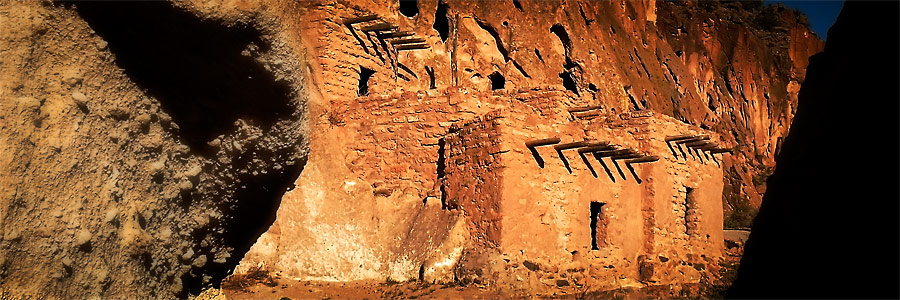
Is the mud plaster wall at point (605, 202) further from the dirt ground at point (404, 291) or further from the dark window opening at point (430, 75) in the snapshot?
the dark window opening at point (430, 75)

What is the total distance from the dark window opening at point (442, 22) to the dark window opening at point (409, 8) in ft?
1.91

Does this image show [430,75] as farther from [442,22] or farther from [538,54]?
[538,54]

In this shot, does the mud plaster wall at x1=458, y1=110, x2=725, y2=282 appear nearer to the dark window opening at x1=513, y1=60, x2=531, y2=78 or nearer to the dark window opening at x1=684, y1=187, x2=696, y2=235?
the dark window opening at x1=684, y1=187, x2=696, y2=235

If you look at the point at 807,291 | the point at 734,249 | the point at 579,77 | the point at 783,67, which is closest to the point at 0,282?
the point at 807,291

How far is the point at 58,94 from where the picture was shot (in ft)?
10.5

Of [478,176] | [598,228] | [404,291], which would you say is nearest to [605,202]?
[598,228]

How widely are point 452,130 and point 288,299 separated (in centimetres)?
424

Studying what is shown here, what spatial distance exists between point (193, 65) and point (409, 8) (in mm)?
17459

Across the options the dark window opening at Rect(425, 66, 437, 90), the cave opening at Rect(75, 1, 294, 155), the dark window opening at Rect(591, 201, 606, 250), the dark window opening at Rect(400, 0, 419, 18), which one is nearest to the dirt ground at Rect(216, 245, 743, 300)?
the dark window opening at Rect(591, 201, 606, 250)

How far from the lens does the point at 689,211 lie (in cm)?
1468

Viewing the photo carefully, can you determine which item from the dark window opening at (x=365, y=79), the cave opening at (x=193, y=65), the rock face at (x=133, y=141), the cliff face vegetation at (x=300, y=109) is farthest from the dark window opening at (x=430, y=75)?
the cave opening at (x=193, y=65)

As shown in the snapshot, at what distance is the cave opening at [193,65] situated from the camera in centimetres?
338

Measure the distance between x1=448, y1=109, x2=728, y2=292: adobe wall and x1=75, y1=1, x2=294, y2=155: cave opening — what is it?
809 centimetres

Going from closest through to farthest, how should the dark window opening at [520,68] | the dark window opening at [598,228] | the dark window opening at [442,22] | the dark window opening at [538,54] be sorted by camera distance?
the dark window opening at [598,228]
the dark window opening at [442,22]
the dark window opening at [520,68]
the dark window opening at [538,54]
